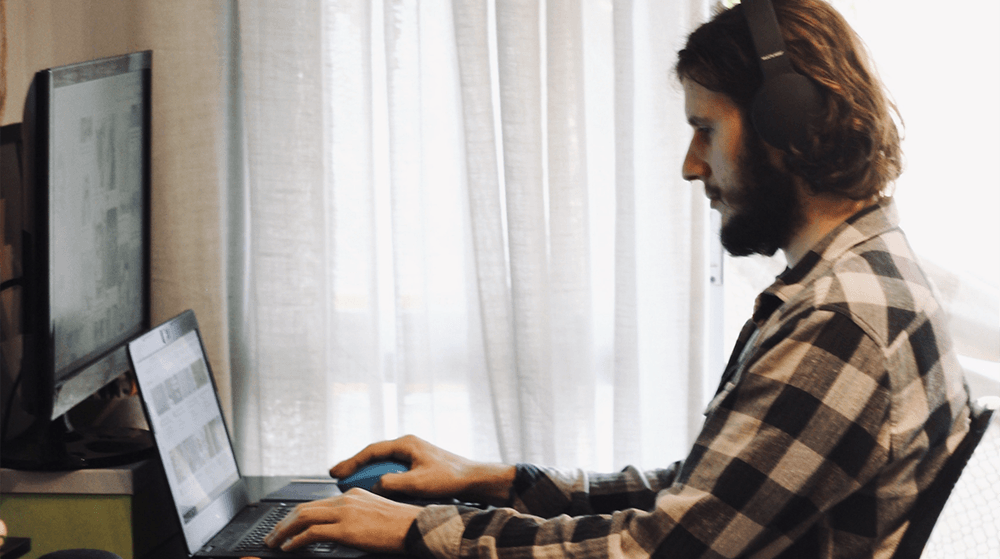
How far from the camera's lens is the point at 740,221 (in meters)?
0.98

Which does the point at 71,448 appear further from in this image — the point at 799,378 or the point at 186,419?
the point at 799,378

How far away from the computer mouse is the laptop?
10cm

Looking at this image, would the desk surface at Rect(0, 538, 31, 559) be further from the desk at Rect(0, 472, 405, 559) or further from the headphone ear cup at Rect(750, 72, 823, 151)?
the headphone ear cup at Rect(750, 72, 823, 151)

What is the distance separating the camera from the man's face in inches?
37.3

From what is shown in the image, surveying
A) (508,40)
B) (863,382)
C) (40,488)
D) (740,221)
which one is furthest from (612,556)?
(508,40)

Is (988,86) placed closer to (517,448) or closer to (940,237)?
(940,237)

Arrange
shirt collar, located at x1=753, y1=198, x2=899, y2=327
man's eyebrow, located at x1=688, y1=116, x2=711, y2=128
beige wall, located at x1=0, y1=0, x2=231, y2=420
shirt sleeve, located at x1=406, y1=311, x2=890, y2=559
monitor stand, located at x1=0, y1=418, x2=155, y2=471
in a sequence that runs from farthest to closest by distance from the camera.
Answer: beige wall, located at x1=0, y1=0, x2=231, y2=420 < monitor stand, located at x1=0, y1=418, x2=155, y2=471 < man's eyebrow, located at x1=688, y1=116, x2=711, y2=128 < shirt collar, located at x1=753, y1=198, x2=899, y2=327 < shirt sleeve, located at x1=406, y1=311, x2=890, y2=559

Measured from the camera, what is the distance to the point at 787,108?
888mm

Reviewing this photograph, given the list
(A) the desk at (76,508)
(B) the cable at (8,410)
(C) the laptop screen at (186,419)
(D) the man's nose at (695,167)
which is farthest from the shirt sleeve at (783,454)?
(B) the cable at (8,410)

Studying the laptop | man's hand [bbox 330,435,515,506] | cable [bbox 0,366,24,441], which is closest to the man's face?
man's hand [bbox 330,435,515,506]

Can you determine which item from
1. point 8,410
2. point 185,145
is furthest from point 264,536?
point 185,145

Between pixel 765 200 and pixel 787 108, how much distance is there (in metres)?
0.11

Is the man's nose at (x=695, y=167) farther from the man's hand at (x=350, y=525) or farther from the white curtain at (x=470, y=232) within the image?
the white curtain at (x=470, y=232)

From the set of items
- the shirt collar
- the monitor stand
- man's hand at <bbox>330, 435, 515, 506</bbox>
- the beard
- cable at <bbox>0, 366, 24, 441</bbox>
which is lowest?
man's hand at <bbox>330, 435, 515, 506</bbox>
